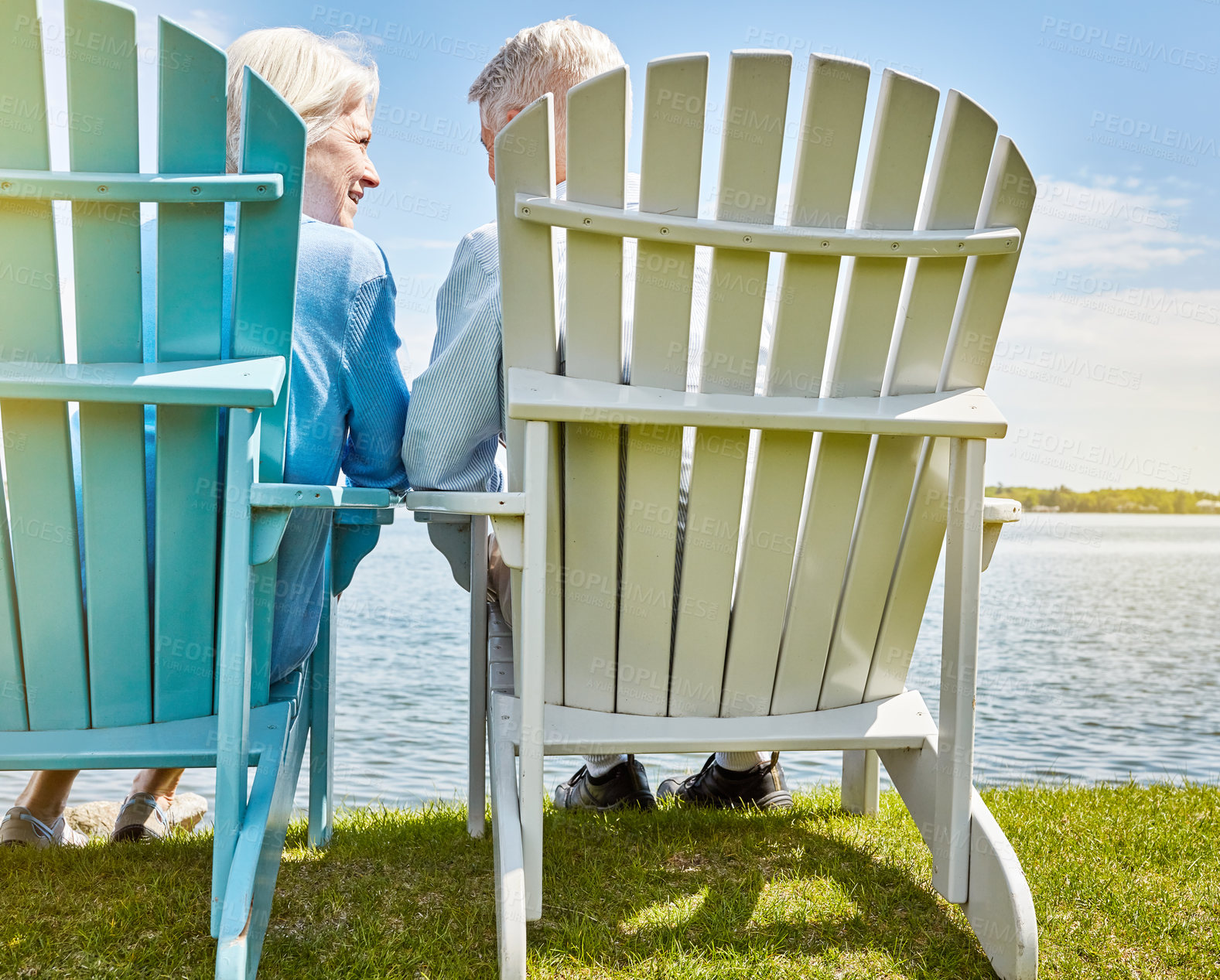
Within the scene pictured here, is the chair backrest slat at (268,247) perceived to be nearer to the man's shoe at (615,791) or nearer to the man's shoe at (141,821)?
the man's shoe at (141,821)

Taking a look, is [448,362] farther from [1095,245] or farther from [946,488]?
[1095,245]

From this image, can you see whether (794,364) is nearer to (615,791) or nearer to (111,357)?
(111,357)

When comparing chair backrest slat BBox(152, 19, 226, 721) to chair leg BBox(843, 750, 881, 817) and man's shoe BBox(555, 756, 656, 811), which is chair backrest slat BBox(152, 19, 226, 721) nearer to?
man's shoe BBox(555, 756, 656, 811)

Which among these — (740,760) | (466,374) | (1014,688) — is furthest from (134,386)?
(1014,688)

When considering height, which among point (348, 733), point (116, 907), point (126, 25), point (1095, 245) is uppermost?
point (1095, 245)

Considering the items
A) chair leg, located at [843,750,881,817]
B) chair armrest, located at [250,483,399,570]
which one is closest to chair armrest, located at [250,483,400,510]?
chair armrest, located at [250,483,399,570]

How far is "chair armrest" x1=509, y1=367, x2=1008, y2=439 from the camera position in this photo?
5.18 ft

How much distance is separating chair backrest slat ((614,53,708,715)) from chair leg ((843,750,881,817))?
0.86m

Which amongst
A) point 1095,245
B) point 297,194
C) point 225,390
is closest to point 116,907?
point 225,390

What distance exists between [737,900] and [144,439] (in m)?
1.42

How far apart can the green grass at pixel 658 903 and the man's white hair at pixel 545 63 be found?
1.85 meters

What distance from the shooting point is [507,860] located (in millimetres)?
1590

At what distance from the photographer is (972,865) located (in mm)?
1694

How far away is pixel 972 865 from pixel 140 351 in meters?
1.72
